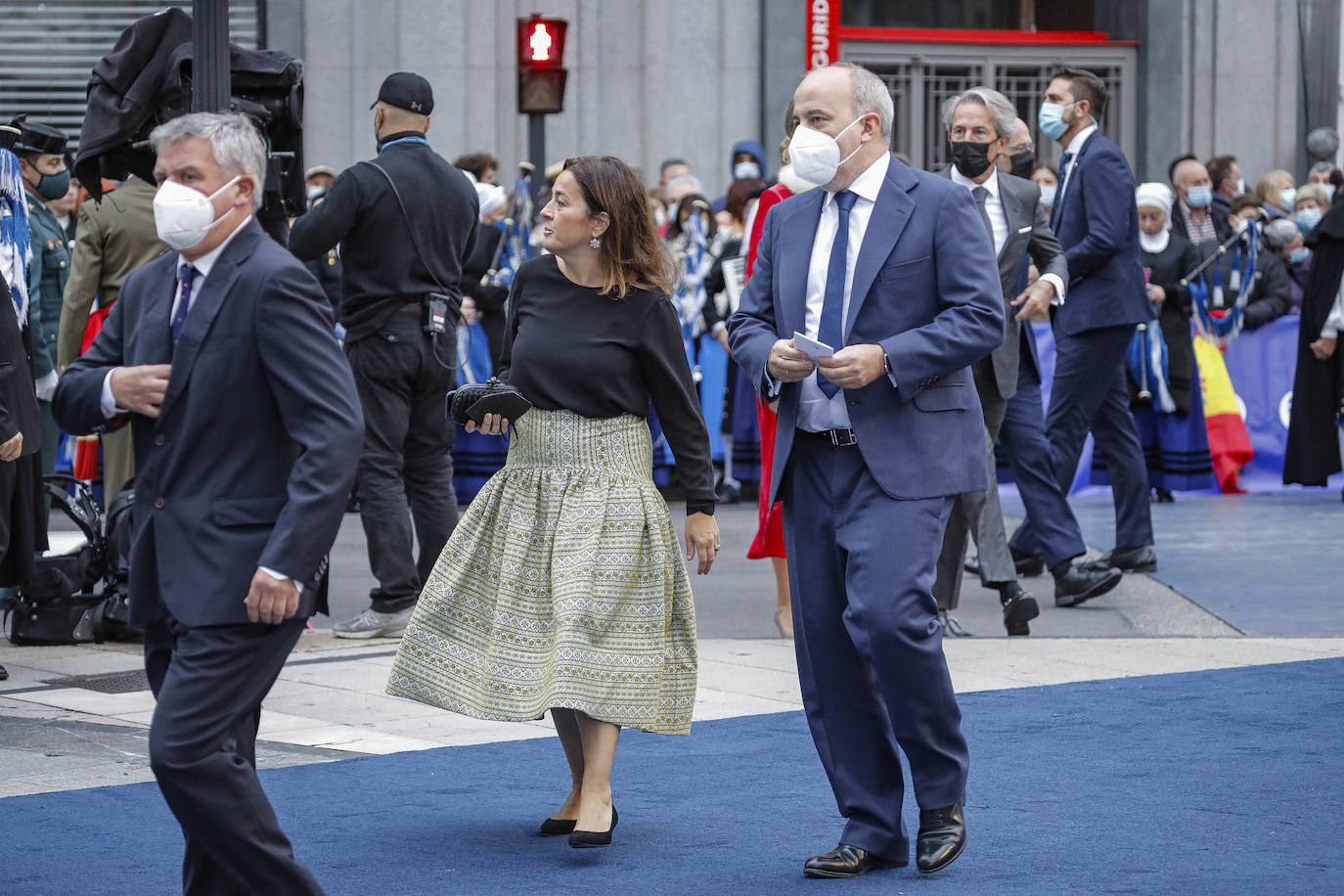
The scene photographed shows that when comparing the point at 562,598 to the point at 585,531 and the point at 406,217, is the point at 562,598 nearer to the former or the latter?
the point at 585,531

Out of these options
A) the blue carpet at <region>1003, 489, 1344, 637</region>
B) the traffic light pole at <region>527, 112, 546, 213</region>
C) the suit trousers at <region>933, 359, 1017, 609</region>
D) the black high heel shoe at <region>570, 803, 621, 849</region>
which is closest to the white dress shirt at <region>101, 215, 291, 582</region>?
the black high heel shoe at <region>570, 803, 621, 849</region>

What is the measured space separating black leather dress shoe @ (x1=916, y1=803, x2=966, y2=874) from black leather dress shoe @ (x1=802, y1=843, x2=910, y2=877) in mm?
120

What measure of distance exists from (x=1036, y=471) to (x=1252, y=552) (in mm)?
2516

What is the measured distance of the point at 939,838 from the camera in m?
4.71

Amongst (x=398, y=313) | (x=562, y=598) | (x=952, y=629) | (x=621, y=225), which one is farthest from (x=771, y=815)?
(x=398, y=313)

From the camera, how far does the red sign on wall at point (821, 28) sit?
18.7 metres

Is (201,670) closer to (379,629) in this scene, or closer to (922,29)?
(379,629)

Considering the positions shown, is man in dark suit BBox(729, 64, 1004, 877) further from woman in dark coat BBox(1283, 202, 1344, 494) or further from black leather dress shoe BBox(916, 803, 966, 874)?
woman in dark coat BBox(1283, 202, 1344, 494)

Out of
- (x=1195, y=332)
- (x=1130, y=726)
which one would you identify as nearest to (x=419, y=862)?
(x=1130, y=726)

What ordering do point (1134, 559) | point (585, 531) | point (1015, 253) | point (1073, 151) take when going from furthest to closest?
point (1134, 559) < point (1073, 151) < point (1015, 253) < point (585, 531)

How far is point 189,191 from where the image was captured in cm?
391

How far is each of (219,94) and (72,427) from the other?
3.24 meters

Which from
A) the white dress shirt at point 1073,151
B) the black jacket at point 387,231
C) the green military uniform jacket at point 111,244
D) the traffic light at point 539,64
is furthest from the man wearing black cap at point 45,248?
the traffic light at point 539,64

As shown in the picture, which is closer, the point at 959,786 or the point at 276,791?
the point at 959,786
